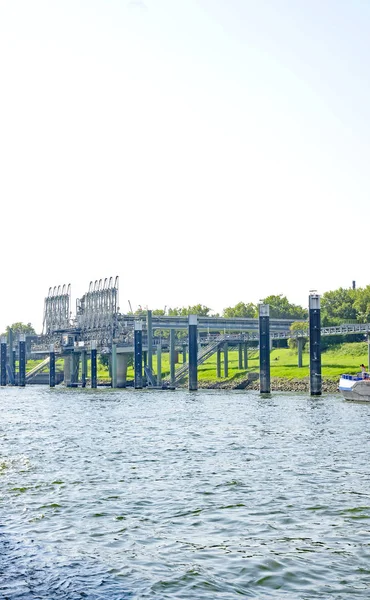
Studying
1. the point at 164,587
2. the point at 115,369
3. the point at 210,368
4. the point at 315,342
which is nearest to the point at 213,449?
the point at 164,587

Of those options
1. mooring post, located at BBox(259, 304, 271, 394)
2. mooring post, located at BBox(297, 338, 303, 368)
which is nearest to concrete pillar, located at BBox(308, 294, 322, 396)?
mooring post, located at BBox(259, 304, 271, 394)

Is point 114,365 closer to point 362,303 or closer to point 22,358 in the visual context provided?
point 22,358

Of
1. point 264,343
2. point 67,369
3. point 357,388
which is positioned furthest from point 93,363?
point 357,388

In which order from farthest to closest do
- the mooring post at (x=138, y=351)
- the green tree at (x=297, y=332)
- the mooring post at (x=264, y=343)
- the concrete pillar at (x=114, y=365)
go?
1. the concrete pillar at (x=114, y=365)
2. the green tree at (x=297, y=332)
3. the mooring post at (x=138, y=351)
4. the mooring post at (x=264, y=343)

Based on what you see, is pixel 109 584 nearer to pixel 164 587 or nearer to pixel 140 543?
pixel 164 587

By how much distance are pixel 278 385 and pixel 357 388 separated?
3457 cm

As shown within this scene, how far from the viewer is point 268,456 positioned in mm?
38062

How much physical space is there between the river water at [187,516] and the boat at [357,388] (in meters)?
34.3

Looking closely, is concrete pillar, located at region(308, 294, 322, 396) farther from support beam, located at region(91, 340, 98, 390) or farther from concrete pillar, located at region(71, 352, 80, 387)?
concrete pillar, located at region(71, 352, 80, 387)

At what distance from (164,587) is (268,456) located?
20753 millimetres

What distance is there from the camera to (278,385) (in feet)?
387

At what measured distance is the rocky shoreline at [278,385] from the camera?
110m

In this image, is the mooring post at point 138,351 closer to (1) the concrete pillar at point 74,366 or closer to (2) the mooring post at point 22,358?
(2) the mooring post at point 22,358

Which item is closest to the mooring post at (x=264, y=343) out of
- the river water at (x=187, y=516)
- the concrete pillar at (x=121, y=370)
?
the river water at (x=187, y=516)
